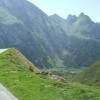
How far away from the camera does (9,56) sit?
46875 millimetres

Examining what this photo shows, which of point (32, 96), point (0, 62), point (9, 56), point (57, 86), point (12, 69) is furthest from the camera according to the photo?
point (9, 56)

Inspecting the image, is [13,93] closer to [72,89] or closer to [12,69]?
[72,89]

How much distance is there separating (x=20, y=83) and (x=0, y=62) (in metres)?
13.4

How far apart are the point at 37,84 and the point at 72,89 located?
334cm

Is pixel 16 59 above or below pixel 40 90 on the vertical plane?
above

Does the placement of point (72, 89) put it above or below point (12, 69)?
below

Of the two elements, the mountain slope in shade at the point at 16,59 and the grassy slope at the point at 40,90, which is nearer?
the grassy slope at the point at 40,90

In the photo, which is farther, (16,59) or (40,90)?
(16,59)

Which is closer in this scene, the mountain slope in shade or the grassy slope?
the grassy slope

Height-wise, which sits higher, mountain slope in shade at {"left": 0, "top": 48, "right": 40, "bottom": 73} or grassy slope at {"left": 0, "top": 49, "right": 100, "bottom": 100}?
mountain slope in shade at {"left": 0, "top": 48, "right": 40, "bottom": 73}

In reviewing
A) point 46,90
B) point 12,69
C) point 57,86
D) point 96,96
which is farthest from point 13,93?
point 12,69

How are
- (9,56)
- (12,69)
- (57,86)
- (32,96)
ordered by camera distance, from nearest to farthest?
(32,96), (57,86), (12,69), (9,56)

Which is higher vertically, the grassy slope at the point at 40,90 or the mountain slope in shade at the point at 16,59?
the mountain slope in shade at the point at 16,59

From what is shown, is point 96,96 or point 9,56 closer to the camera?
point 96,96
